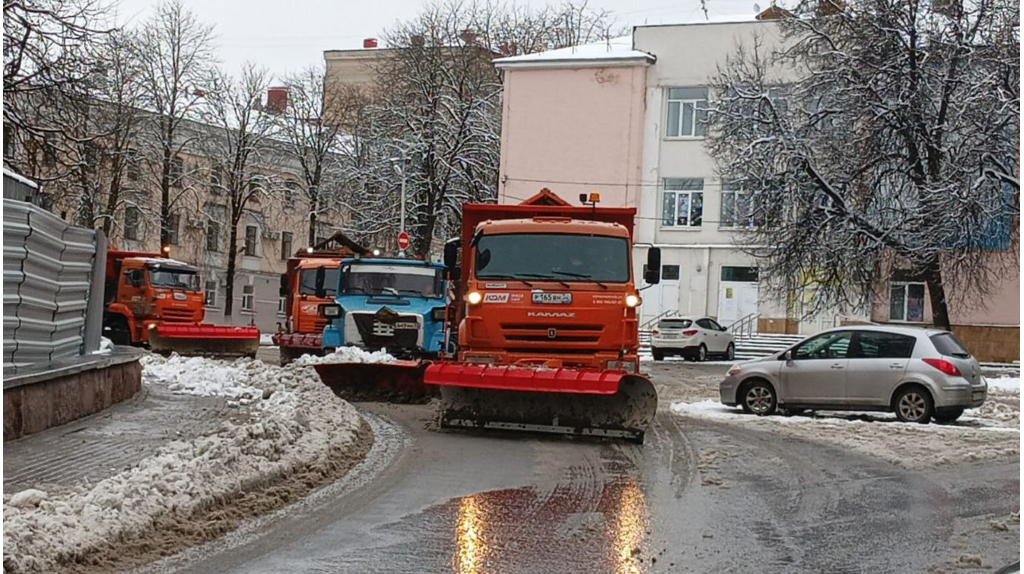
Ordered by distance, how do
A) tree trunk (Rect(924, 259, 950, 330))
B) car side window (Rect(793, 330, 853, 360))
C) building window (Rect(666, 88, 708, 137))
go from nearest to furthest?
car side window (Rect(793, 330, 853, 360)) < tree trunk (Rect(924, 259, 950, 330)) < building window (Rect(666, 88, 708, 137))

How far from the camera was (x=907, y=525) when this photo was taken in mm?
8508

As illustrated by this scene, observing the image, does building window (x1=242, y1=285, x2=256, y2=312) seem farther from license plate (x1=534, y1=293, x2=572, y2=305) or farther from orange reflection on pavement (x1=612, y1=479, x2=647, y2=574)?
orange reflection on pavement (x1=612, y1=479, x2=647, y2=574)

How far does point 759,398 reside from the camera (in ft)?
58.5

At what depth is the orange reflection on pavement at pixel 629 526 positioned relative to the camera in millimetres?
6979

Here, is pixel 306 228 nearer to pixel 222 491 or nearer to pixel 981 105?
pixel 981 105

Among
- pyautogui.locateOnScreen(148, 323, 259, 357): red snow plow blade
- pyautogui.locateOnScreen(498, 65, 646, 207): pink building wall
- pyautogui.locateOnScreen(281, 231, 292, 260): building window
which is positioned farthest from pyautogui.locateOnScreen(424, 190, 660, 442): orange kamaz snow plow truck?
pyautogui.locateOnScreen(281, 231, 292, 260): building window

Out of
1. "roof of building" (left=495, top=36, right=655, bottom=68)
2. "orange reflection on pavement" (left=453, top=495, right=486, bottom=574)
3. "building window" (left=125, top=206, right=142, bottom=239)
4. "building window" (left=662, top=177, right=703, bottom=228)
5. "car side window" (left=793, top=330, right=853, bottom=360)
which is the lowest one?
"orange reflection on pavement" (left=453, top=495, right=486, bottom=574)

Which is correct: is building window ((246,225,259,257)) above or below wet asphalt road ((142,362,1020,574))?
→ above

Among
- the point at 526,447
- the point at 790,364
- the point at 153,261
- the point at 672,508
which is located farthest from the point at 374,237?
the point at 672,508

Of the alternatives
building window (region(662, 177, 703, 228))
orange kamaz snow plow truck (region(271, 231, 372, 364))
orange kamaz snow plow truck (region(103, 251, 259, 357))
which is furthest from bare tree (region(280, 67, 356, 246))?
orange kamaz snow plow truck (region(271, 231, 372, 364))

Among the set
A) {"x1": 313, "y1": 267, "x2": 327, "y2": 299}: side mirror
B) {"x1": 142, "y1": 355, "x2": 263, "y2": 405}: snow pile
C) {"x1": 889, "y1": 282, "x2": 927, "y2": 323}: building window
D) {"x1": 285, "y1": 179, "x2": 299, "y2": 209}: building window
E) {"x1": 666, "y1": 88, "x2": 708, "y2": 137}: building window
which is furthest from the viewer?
{"x1": 285, "y1": 179, "x2": 299, "y2": 209}: building window

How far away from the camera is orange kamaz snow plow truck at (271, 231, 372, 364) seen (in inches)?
995

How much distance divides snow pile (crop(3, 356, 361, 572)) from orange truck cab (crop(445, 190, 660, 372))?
6.44ft

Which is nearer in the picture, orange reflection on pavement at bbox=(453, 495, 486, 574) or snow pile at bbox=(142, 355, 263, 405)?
orange reflection on pavement at bbox=(453, 495, 486, 574)
